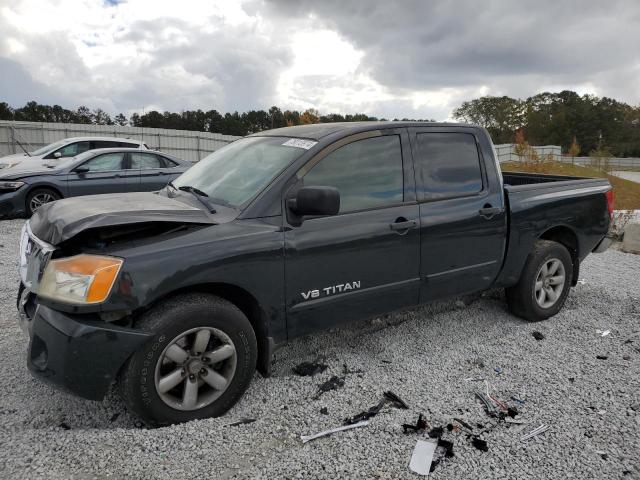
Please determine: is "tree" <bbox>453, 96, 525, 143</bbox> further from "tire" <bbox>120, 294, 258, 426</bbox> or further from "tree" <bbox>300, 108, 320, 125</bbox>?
"tire" <bbox>120, 294, 258, 426</bbox>

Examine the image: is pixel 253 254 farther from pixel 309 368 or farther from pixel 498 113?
pixel 498 113

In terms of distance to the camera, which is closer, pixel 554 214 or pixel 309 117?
pixel 554 214

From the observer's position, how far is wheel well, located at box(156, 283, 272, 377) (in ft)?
9.73

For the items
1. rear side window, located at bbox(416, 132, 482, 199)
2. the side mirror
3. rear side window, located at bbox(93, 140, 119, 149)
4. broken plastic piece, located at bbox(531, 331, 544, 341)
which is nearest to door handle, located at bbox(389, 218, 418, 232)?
rear side window, located at bbox(416, 132, 482, 199)

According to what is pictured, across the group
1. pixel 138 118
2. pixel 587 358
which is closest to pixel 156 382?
pixel 587 358

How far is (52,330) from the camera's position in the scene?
2572mm

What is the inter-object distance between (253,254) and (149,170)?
27.5 feet

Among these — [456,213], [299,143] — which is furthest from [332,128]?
[456,213]

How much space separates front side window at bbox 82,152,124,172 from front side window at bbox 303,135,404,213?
26.7 feet

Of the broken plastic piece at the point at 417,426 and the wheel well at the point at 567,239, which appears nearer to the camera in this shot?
the broken plastic piece at the point at 417,426

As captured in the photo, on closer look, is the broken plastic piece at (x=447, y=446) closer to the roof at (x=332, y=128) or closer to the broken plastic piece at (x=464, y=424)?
the broken plastic piece at (x=464, y=424)

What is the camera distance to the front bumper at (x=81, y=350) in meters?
2.53

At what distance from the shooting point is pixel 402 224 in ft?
11.5

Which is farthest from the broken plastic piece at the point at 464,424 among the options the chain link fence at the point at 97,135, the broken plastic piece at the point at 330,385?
the chain link fence at the point at 97,135
